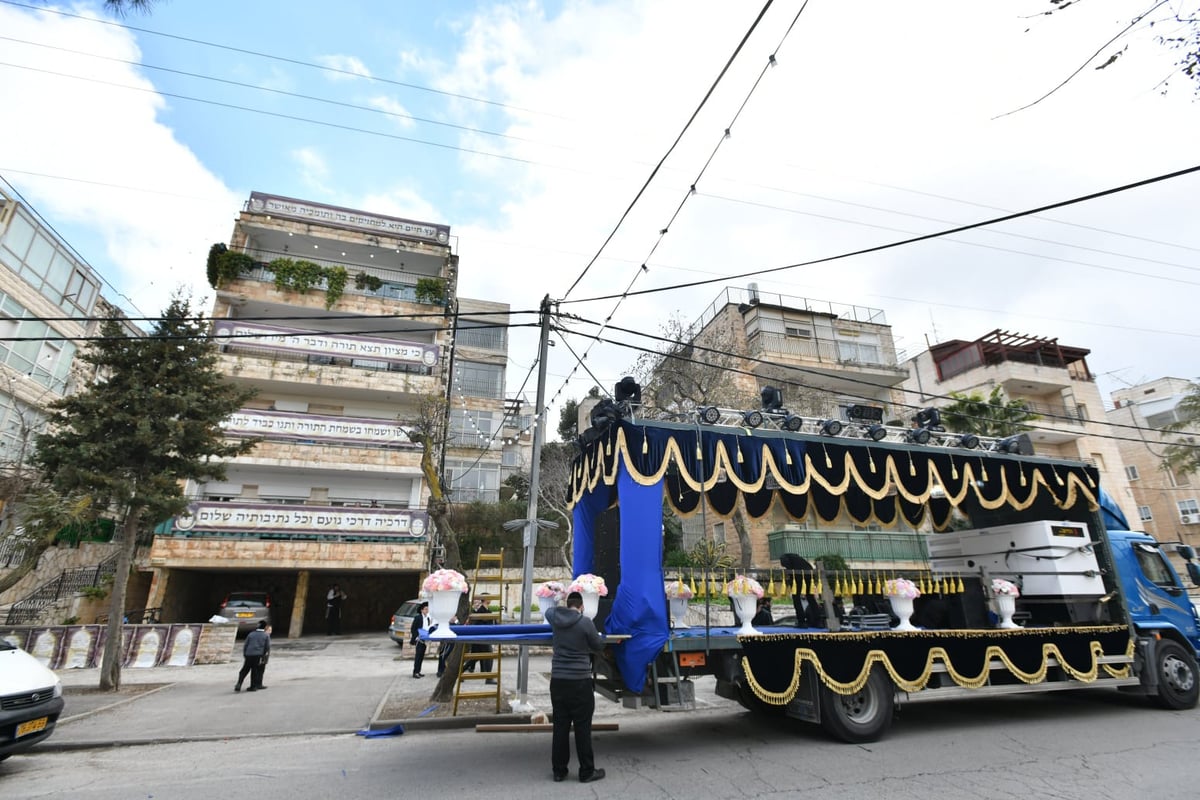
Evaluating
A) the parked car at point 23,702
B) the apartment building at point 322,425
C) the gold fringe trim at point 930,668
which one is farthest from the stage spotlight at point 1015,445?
the apartment building at point 322,425

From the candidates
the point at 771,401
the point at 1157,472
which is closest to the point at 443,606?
the point at 771,401

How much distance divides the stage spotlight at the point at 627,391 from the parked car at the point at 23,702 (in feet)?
23.6

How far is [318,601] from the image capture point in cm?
2416

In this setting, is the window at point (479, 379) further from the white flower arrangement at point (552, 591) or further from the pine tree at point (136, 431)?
the white flower arrangement at point (552, 591)

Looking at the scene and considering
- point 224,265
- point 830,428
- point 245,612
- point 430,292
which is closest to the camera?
point 830,428

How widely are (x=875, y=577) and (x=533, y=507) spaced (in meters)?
5.96

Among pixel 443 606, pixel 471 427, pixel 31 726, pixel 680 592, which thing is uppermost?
pixel 471 427

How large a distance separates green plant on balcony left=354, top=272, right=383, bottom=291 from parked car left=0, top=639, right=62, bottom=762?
2038cm

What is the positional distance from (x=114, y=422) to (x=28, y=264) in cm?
1335

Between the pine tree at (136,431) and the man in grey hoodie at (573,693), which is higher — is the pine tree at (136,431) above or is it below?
above

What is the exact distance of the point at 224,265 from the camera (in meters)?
23.2

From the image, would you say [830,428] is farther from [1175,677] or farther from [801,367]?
[801,367]

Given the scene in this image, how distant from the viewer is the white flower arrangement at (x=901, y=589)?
7.66 m

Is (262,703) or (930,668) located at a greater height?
(930,668)
